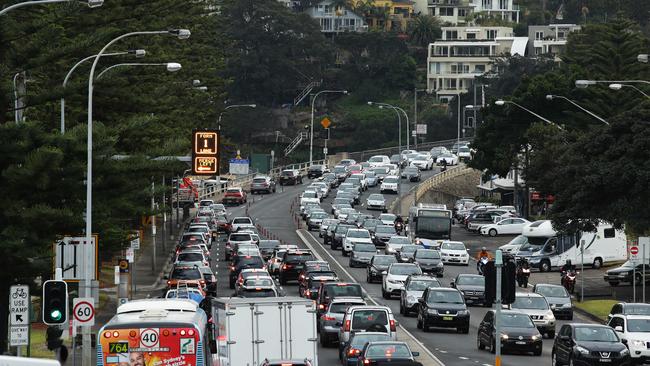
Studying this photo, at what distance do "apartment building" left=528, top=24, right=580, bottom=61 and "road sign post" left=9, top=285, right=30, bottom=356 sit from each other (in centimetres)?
15616

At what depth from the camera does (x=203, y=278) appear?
2191 inches

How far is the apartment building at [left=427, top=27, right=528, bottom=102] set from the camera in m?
188

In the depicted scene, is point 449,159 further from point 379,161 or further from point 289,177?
point 289,177

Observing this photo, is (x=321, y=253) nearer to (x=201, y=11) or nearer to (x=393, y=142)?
(x=201, y=11)

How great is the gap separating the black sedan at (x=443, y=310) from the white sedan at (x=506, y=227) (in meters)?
43.3

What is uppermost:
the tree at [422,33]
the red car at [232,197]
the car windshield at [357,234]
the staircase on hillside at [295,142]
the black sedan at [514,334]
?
the tree at [422,33]

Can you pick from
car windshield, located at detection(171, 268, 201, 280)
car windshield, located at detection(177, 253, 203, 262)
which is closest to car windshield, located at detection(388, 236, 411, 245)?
car windshield, located at detection(177, 253, 203, 262)

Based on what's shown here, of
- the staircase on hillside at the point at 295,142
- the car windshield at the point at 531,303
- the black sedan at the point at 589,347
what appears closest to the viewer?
the black sedan at the point at 589,347

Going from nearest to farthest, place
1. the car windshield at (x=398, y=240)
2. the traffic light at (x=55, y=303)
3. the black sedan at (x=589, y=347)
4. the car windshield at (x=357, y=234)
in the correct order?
the traffic light at (x=55, y=303) → the black sedan at (x=589, y=347) → the car windshield at (x=398, y=240) → the car windshield at (x=357, y=234)

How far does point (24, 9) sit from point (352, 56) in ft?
479

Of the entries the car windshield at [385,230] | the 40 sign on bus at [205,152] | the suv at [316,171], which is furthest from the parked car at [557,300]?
the suv at [316,171]

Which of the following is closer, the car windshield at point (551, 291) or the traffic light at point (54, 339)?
the traffic light at point (54, 339)

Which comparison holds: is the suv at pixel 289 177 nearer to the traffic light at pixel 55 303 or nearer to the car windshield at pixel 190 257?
the car windshield at pixel 190 257

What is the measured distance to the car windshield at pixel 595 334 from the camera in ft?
122
